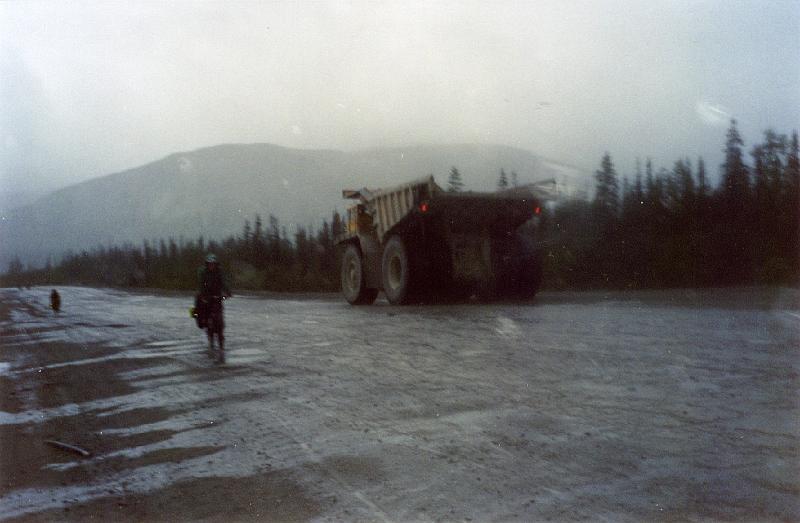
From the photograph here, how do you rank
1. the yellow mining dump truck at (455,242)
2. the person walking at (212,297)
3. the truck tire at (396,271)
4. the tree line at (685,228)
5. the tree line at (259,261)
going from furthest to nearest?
the tree line at (259,261) < the tree line at (685,228) < the truck tire at (396,271) < the yellow mining dump truck at (455,242) < the person walking at (212,297)

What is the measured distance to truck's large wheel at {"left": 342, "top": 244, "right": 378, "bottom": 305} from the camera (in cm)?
2081

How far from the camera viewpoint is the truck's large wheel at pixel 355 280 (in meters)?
20.8

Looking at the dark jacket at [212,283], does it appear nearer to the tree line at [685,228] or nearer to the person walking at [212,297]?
the person walking at [212,297]

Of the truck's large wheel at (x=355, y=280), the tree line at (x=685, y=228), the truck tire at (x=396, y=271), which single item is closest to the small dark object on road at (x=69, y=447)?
the truck tire at (x=396, y=271)

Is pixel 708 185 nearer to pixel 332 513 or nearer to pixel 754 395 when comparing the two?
pixel 754 395

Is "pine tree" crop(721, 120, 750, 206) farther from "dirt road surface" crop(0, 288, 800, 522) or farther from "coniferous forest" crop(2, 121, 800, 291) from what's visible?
"dirt road surface" crop(0, 288, 800, 522)

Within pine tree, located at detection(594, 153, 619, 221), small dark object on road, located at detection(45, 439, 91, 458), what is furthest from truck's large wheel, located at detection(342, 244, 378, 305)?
small dark object on road, located at detection(45, 439, 91, 458)

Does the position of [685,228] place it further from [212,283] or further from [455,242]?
[212,283]

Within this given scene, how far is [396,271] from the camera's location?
750 inches

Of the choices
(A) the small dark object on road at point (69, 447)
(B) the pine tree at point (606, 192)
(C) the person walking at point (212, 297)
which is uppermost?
(B) the pine tree at point (606, 192)

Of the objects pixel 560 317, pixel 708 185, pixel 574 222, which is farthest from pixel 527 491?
pixel 708 185

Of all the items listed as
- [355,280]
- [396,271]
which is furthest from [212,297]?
[355,280]

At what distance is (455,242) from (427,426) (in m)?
12.1

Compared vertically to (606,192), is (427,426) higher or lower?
lower
